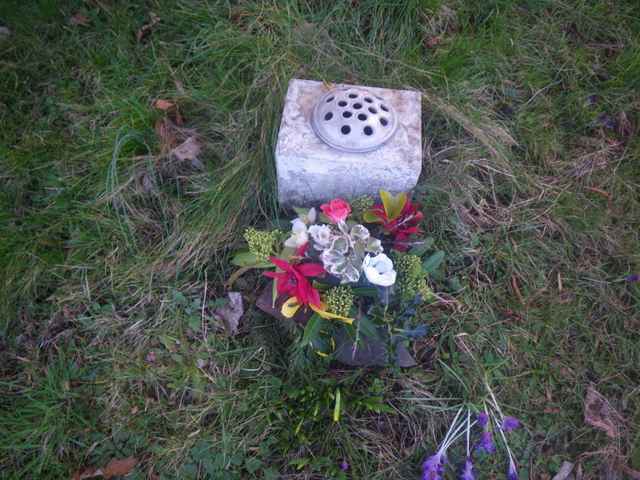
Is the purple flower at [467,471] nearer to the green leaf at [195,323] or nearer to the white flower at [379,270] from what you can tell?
the white flower at [379,270]

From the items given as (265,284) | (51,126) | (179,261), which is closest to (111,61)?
(51,126)

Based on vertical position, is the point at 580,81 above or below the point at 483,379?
above

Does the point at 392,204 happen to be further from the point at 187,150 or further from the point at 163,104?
the point at 163,104

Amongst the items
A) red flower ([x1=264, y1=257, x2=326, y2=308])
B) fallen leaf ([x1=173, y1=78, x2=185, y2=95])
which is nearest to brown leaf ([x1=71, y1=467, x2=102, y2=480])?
red flower ([x1=264, y1=257, x2=326, y2=308])

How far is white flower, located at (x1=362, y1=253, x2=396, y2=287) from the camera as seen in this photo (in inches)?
60.2

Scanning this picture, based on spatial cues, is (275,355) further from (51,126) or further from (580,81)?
(580,81)

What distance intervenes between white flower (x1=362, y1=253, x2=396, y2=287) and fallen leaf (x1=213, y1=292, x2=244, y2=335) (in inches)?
29.3

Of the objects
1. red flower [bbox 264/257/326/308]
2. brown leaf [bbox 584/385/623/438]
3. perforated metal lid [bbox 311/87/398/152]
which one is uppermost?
perforated metal lid [bbox 311/87/398/152]

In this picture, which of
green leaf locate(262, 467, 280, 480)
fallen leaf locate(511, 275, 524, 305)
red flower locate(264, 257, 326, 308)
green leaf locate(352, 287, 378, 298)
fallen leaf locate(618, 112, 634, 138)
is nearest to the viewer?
red flower locate(264, 257, 326, 308)

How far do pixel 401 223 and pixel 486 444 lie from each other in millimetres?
910

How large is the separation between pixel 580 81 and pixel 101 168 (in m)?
2.66

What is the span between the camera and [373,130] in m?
1.77

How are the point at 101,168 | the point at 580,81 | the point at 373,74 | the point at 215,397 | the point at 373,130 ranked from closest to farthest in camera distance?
the point at 373,130 < the point at 215,397 < the point at 101,168 < the point at 373,74 < the point at 580,81

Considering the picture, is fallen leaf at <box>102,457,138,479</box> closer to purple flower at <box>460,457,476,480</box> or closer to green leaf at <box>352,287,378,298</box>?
green leaf at <box>352,287,378,298</box>
